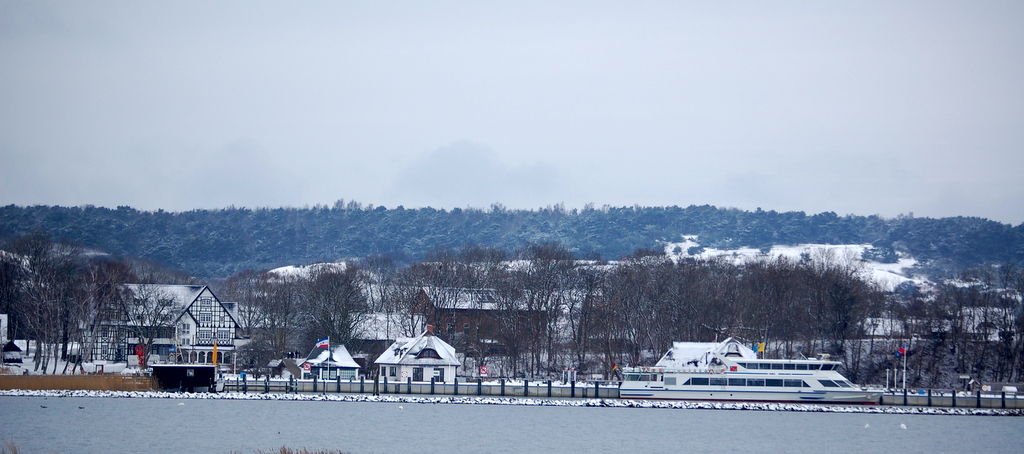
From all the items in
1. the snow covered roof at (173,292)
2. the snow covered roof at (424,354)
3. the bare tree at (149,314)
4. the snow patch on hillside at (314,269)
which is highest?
the snow patch on hillside at (314,269)

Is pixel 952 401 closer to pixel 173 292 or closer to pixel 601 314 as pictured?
pixel 601 314

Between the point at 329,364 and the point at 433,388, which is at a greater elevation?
the point at 329,364

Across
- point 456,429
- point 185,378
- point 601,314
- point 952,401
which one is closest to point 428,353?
point 185,378

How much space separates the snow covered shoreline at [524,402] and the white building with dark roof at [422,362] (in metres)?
7.92

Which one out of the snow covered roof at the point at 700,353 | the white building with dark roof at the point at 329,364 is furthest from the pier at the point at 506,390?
the white building with dark roof at the point at 329,364

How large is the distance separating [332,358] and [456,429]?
101ft

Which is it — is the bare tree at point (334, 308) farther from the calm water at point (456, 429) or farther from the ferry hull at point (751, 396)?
the ferry hull at point (751, 396)

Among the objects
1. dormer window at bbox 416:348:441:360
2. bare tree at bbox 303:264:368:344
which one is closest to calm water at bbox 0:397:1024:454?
dormer window at bbox 416:348:441:360

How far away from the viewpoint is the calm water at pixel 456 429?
44281mm

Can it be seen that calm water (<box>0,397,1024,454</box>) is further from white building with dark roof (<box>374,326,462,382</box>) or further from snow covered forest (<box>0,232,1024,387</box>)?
snow covered forest (<box>0,232,1024,387</box>)

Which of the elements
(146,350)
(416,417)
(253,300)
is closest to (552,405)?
(416,417)

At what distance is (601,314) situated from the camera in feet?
297

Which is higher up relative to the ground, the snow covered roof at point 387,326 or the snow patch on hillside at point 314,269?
the snow patch on hillside at point 314,269

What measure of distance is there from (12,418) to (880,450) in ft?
127
